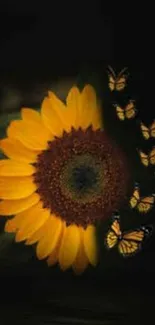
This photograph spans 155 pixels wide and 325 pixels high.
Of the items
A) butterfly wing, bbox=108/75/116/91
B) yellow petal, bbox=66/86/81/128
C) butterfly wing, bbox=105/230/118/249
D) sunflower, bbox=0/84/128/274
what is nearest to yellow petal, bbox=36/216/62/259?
sunflower, bbox=0/84/128/274

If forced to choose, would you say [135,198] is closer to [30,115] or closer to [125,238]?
[125,238]

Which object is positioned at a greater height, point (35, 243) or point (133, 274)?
point (35, 243)

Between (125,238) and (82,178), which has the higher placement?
(82,178)

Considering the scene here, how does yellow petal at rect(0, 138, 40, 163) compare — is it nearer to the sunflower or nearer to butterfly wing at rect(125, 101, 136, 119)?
the sunflower

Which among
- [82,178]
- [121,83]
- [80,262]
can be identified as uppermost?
[121,83]

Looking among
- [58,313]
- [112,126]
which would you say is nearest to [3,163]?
[112,126]

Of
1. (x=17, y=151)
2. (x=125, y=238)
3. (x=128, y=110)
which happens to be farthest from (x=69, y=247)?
(x=128, y=110)

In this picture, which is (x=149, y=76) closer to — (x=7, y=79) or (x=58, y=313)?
(x=7, y=79)
